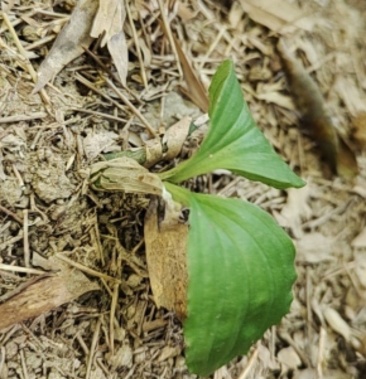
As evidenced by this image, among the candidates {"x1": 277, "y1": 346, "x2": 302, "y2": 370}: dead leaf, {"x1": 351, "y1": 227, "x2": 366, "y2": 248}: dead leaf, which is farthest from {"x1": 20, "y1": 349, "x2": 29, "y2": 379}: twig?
{"x1": 351, "y1": 227, "x2": 366, "y2": 248}: dead leaf

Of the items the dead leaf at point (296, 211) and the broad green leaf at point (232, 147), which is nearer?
the broad green leaf at point (232, 147)

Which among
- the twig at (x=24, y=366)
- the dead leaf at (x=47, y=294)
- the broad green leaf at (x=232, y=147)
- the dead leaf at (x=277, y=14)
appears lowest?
the twig at (x=24, y=366)

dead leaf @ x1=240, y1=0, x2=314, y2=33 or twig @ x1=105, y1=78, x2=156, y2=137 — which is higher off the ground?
dead leaf @ x1=240, y1=0, x2=314, y2=33

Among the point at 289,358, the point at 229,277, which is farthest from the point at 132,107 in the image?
the point at 289,358

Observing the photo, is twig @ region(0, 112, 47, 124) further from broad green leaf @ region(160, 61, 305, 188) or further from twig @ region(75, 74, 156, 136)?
broad green leaf @ region(160, 61, 305, 188)

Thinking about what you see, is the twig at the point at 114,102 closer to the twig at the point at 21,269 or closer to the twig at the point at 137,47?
the twig at the point at 137,47

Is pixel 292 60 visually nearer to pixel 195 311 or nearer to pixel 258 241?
pixel 258 241

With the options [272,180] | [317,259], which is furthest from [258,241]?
[317,259]

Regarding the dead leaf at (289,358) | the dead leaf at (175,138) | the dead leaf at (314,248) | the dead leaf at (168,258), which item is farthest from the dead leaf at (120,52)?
the dead leaf at (289,358)
